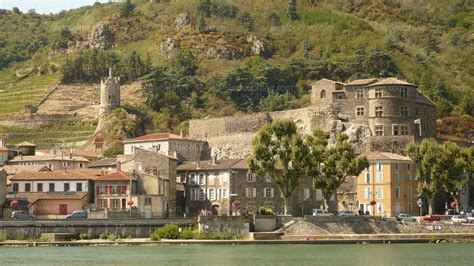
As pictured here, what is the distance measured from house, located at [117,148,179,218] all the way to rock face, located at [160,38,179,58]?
7334 cm

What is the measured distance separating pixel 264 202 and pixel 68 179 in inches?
656

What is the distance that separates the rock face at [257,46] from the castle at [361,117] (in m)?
56.0

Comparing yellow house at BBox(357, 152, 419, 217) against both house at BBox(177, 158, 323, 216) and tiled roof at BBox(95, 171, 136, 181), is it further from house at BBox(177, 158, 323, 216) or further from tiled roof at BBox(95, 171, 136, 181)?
tiled roof at BBox(95, 171, 136, 181)

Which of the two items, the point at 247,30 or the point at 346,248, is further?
the point at 247,30

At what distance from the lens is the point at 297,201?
95.8m

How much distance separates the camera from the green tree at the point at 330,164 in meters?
89.7

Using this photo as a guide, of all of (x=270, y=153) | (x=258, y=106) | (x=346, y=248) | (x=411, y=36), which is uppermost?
(x=411, y=36)

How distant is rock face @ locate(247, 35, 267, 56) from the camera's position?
172 metres

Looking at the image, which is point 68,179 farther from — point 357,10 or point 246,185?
point 357,10

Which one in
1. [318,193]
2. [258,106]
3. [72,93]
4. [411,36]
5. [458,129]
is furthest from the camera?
[411,36]

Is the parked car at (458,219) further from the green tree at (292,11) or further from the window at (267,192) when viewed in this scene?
the green tree at (292,11)

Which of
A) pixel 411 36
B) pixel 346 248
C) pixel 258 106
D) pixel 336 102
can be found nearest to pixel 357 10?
pixel 411 36

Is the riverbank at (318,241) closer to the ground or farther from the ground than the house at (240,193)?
closer to the ground

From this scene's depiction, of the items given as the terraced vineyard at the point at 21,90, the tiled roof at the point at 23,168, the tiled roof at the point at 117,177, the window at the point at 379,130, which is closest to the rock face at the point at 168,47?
the terraced vineyard at the point at 21,90
